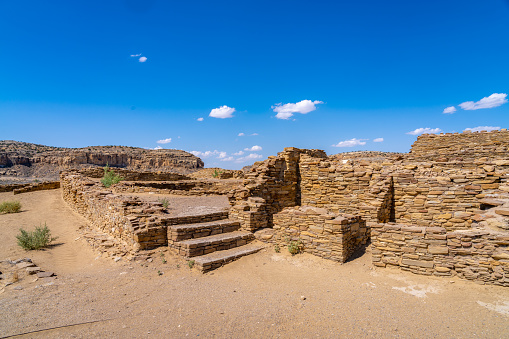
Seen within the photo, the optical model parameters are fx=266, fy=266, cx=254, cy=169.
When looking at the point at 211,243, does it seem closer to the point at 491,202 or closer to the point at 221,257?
the point at 221,257

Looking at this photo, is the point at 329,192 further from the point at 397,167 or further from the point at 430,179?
the point at 430,179

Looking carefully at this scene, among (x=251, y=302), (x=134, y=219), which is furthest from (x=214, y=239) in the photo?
(x=251, y=302)

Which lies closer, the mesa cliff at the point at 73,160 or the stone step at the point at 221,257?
the stone step at the point at 221,257

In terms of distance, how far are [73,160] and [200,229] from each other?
48.7 meters

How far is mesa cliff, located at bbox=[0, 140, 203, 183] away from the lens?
4241 cm

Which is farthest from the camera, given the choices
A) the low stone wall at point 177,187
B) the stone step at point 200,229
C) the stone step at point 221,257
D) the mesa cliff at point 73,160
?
the mesa cliff at point 73,160

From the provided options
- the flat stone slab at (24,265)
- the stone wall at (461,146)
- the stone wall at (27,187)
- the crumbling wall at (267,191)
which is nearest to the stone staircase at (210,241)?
the crumbling wall at (267,191)

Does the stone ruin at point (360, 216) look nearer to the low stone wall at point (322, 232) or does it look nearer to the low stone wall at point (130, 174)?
the low stone wall at point (322, 232)

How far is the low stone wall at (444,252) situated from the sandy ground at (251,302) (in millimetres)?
221

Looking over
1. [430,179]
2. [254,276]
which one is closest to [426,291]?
[254,276]

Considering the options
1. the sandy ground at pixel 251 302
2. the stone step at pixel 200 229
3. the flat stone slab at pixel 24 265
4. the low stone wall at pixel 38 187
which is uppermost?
the low stone wall at pixel 38 187

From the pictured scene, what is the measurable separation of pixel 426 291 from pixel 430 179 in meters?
4.08

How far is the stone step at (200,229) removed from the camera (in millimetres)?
7598

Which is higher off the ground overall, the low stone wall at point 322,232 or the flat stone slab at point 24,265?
the low stone wall at point 322,232
